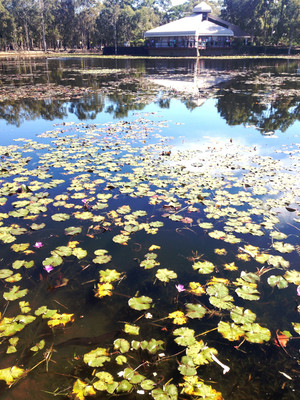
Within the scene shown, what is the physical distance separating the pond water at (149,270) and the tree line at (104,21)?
54126 millimetres

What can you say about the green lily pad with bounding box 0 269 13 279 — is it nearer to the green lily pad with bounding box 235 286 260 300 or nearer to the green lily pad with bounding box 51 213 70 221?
the green lily pad with bounding box 51 213 70 221

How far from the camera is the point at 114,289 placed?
8.42 ft

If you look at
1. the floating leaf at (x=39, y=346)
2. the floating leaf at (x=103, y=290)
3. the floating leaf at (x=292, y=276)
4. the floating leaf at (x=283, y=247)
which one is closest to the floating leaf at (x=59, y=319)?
the floating leaf at (x=39, y=346)

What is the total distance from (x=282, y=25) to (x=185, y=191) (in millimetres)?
58637

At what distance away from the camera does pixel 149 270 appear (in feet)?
9.23

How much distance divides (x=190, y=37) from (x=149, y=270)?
5599cm

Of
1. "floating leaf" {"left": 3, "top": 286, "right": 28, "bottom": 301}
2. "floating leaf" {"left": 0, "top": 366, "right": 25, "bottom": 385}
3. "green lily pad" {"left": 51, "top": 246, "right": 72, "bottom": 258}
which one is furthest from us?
"green lily pad" {"left": 51, "top": 246, "right": 72, "bottom": 258}

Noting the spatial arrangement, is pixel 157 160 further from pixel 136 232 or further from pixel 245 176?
pixel 136 232

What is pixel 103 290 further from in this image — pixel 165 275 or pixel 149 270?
pixel 165 275

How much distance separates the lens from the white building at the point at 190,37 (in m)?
47.3

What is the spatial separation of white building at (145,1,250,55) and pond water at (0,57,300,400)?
49.2 m

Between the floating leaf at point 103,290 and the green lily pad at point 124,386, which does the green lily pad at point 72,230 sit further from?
the green lily pad at point 124,386

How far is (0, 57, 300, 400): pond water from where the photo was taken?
6.23 ft

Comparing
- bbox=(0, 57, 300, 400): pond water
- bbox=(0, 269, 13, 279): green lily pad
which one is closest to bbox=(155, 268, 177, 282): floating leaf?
bbox=(0, 57, 300, 400): pond water
